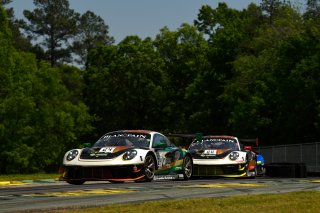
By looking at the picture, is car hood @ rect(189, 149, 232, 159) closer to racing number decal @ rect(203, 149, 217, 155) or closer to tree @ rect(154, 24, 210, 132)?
racing number decal @ rect(203, 149, 217, 155)

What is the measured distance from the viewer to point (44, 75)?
61.4 meters

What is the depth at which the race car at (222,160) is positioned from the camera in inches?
907

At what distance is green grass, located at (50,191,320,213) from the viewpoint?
9828 millimetres

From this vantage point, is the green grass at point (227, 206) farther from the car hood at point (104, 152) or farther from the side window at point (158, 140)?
the side window at point (158, 140)

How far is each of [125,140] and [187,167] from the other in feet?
9.28

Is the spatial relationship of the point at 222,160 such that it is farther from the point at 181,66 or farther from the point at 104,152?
the point at 181,66

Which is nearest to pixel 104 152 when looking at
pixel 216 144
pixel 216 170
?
pixel 216 170

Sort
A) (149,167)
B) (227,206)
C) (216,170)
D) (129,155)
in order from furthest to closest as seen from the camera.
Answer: (216,170) < (149,167) < (129,155) < (227,206)

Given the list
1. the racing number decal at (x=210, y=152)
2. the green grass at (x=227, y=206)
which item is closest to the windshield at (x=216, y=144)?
the racing number decal at (x=210, y=152)

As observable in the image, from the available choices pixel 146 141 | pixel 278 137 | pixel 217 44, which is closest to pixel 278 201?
pixel 146 141

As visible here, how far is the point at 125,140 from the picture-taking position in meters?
19.1

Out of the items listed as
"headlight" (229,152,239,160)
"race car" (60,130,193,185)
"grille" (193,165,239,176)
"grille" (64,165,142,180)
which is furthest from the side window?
"headlight" (229,152,239,160)

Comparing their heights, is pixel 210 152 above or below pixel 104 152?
above

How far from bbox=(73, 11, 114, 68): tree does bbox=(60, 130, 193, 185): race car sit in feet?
230
